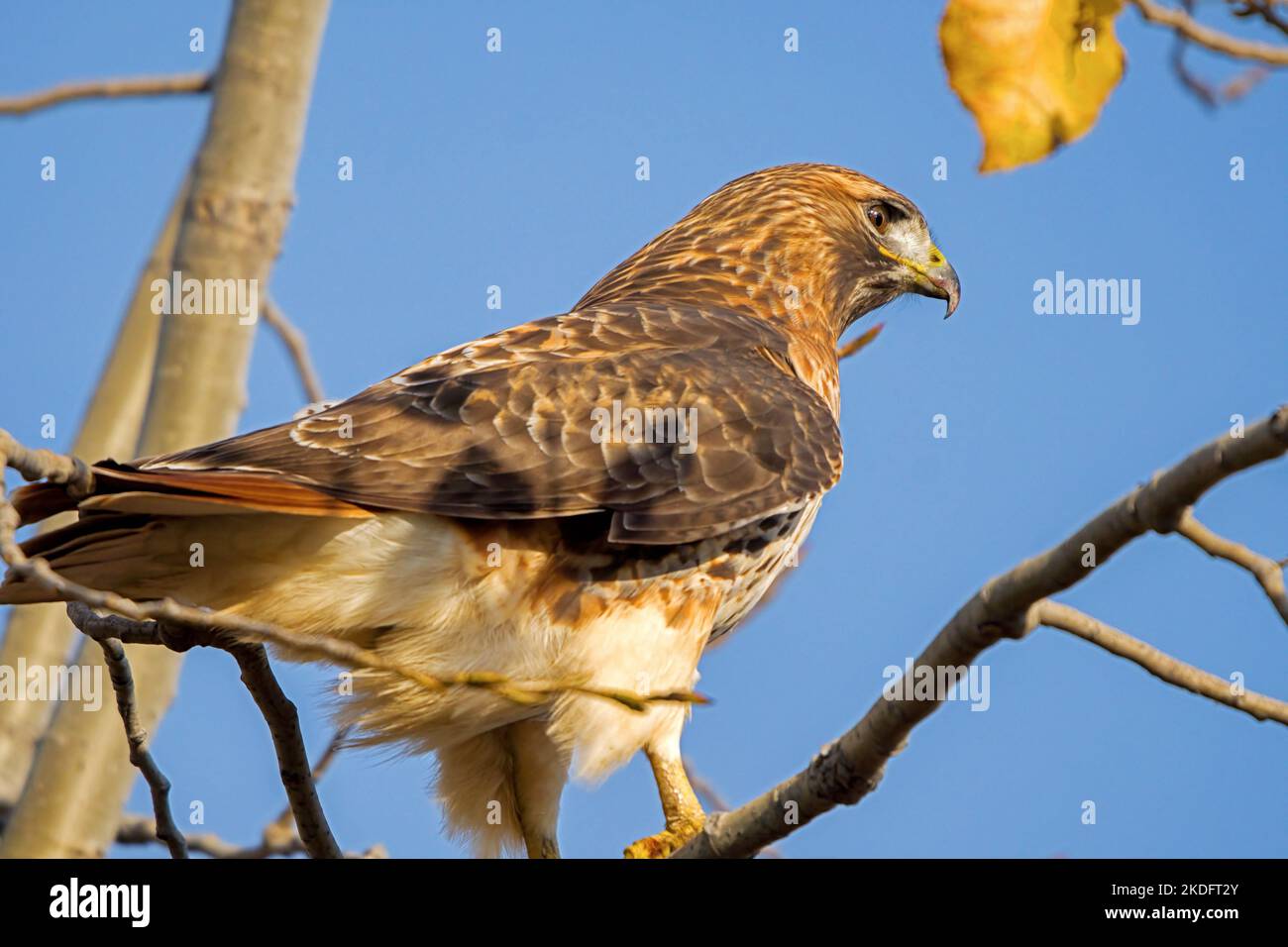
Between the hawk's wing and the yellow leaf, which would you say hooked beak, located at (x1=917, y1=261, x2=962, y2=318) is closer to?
the hawk's wing

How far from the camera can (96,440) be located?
247 inches

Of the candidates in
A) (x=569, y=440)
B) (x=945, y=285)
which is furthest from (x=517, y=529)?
(x=945, y=285)

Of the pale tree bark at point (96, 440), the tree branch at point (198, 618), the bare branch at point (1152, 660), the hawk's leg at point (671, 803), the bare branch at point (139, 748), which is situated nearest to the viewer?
the tree branch at point (198, 618)

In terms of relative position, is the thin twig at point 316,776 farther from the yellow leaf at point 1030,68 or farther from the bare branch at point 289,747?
the yellow leaf at point 1030,68

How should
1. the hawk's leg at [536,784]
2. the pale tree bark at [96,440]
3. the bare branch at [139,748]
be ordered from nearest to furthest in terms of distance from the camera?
the bare branch at [139,748], the hawk's leg at [536,784], the pale tree bark at [96,440]

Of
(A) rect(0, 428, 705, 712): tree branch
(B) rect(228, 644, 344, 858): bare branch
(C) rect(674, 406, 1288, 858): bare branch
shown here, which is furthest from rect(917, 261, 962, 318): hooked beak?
(A) rect(0, 428, 705, 712): tree branch

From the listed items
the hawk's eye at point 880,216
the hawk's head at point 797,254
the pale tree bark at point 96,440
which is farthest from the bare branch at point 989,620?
the hawk's eye at point 880,216

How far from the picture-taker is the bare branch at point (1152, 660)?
339cm

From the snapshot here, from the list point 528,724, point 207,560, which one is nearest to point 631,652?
point 528,724

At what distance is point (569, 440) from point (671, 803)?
1.16 meters

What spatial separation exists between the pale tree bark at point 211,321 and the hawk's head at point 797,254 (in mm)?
1363

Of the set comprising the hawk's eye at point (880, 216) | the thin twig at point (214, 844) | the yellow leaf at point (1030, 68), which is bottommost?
the thin twig at point (214, 844)

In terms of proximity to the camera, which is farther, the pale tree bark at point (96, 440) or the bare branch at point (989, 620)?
the pale tree bark at point (96, 440)

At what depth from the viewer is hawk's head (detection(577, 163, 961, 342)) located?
6.19m
